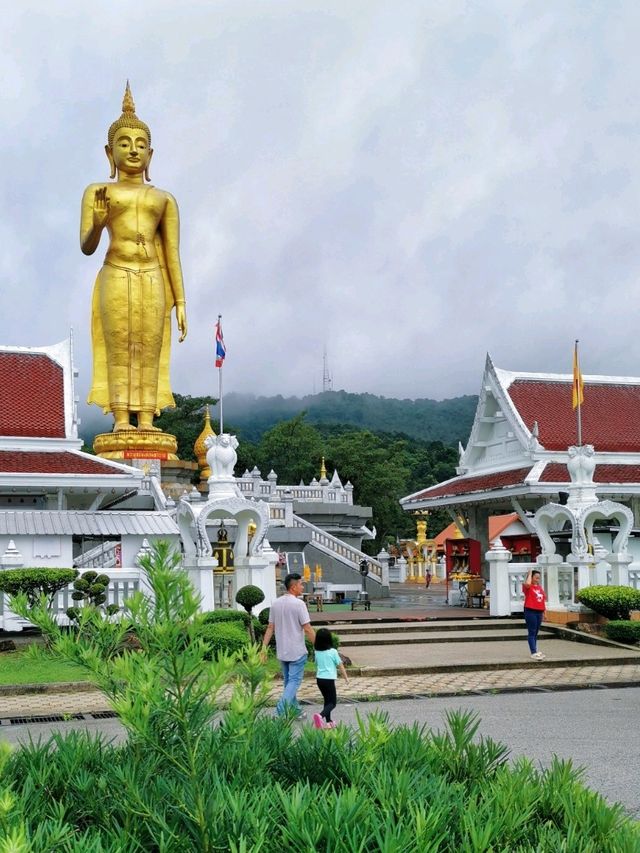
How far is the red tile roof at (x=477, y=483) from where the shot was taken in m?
27.5

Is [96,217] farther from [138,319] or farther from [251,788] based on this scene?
[251,788]

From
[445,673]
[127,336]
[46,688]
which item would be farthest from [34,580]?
[127,336]

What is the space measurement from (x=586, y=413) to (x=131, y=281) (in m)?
16.4

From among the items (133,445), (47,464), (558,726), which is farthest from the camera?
(133,445)

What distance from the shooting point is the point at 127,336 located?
36406 millimetres

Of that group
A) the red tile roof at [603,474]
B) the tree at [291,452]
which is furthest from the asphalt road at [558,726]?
the tree at [291,452]

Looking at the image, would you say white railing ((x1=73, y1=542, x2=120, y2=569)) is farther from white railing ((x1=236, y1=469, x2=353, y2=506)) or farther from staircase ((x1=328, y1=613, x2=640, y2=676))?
white railing ((x1=236, y1=469, x2=353, y2=506))

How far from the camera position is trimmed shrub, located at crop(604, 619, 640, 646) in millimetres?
18672

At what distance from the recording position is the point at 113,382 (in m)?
36.5

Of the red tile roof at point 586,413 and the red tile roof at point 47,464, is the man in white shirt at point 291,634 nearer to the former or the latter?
the red tile roof at point 47,464

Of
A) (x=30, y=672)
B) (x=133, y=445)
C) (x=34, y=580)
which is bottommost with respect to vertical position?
(x=30, y=672)

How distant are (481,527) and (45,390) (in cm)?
1349

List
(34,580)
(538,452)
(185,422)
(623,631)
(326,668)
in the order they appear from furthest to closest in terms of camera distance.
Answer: (185,422) → (538,452) → (623,631) → (34,580) → (326,668)

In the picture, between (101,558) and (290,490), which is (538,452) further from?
(290,490)
